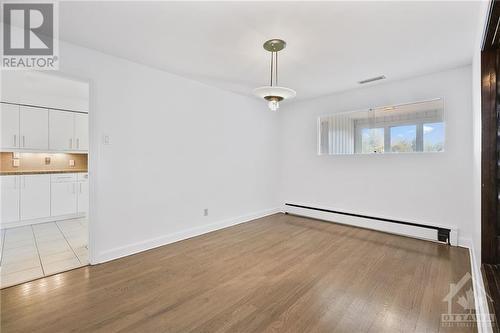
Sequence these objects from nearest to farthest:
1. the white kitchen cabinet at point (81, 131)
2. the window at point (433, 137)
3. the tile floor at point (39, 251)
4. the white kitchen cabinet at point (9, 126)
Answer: the tile floor at point (39, 251) < the window at point (433, 137) < the white kitchen cabinet at point (9, 126) < the white kitchen cabinet at point (81, 131)

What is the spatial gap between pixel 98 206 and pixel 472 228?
5076 millimetres

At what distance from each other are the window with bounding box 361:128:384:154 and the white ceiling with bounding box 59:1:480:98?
1013mm

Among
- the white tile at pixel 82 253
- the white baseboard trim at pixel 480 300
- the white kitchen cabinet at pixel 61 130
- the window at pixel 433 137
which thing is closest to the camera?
the white baseboard trim at pixel 480 300

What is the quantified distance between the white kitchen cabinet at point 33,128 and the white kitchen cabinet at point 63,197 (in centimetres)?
86

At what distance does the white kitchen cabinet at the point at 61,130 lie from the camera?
16.2 feet

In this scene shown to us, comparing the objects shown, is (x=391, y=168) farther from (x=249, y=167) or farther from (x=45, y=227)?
(x=45, y=227)

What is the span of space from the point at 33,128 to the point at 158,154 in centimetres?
347

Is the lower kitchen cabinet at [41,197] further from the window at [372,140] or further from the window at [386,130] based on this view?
the window at [372,140]

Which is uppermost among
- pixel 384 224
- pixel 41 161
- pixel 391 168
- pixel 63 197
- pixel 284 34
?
pixel 284 34

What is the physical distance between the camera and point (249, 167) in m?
4.89

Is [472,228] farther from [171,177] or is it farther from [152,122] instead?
[152,122]

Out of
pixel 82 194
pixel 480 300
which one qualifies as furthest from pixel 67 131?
pixel 480 300

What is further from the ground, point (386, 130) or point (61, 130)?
point (61, 130)

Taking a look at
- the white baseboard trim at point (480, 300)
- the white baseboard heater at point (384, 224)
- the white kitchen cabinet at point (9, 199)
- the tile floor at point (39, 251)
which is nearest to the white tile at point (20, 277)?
the tile floor at point (39, 251)
